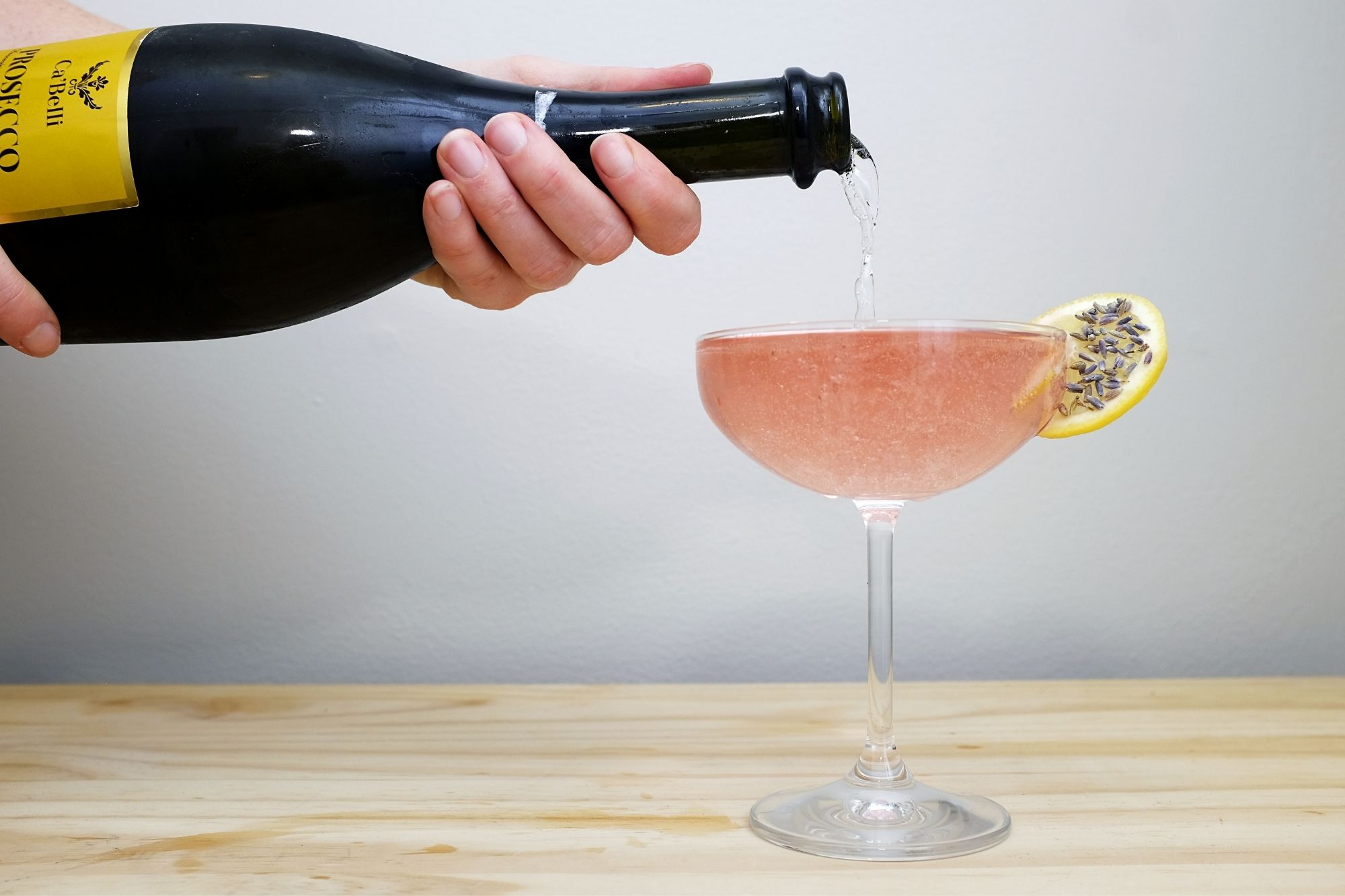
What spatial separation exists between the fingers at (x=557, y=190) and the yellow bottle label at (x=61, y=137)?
22 centimetres

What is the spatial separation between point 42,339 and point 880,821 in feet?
1.88

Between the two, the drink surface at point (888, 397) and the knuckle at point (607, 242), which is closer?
the drink surface at point (888, 397)

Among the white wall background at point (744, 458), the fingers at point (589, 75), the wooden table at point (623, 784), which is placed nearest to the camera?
the wooden table at point (623, 784)

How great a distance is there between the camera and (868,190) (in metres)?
0.69

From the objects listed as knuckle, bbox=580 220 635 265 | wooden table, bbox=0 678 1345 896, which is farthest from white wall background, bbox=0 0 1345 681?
knuckle, bbox=580 220 635 265

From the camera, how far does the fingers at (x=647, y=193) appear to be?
26.3 inches

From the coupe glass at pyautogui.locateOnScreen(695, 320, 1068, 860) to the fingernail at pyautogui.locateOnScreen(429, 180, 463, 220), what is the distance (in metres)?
0.19

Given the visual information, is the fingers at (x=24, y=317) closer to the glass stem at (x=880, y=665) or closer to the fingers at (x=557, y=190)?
the fingers at (x=557, y=190)

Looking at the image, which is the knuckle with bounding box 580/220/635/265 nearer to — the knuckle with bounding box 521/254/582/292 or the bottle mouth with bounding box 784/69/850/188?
the knuckle with bounding box 521/254/582/292

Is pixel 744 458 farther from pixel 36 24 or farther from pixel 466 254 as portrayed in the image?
pixel 36 24

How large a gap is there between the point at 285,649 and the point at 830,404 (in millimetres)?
705

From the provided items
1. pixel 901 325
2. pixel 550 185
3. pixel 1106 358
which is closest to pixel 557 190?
pixel 550 185

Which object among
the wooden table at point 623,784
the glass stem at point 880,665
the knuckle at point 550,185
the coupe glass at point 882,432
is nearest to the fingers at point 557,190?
the knuckle at point 550,185

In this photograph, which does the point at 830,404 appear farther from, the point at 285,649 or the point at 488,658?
the point at 285,649
